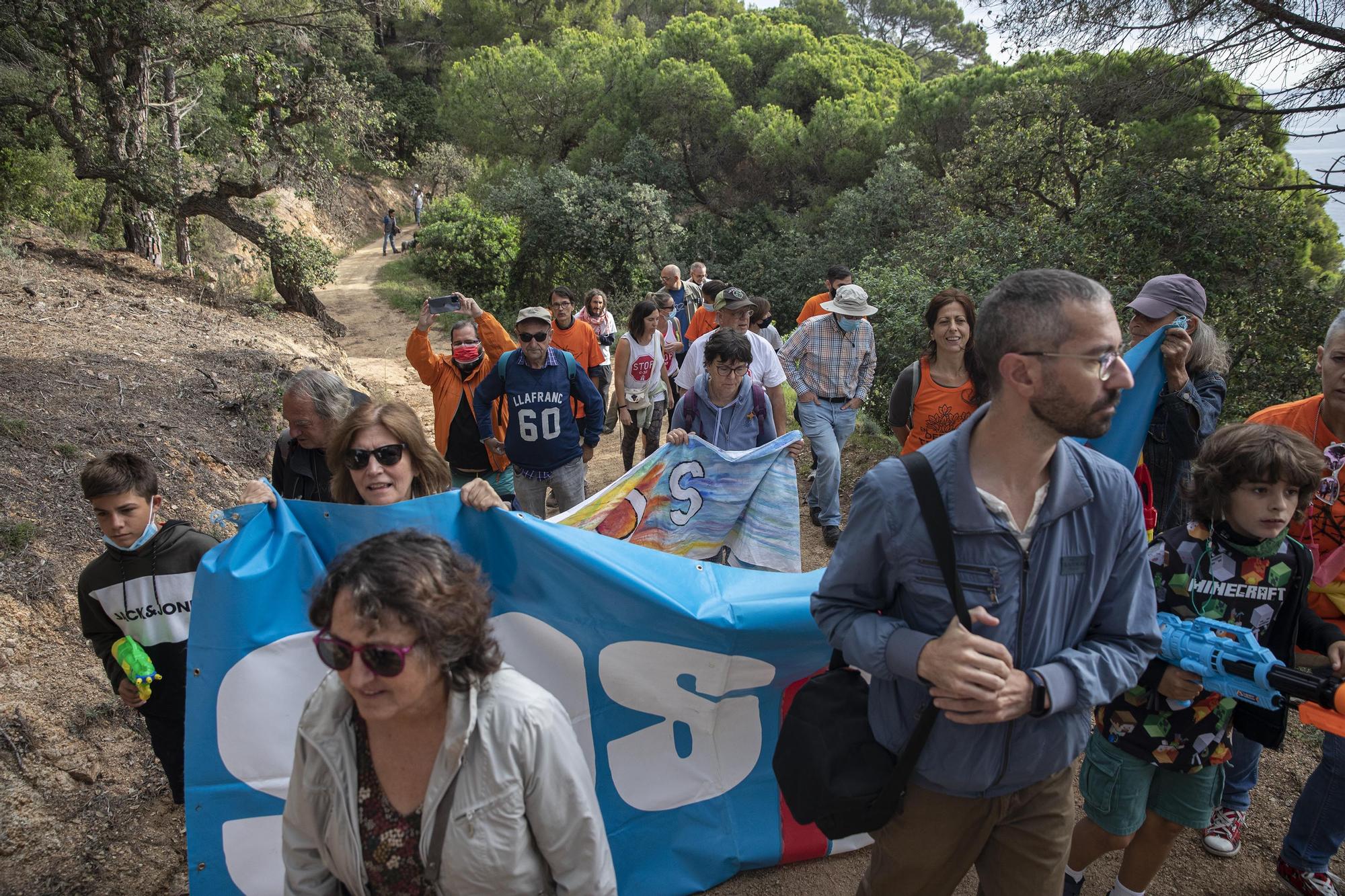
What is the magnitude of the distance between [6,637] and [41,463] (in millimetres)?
1901

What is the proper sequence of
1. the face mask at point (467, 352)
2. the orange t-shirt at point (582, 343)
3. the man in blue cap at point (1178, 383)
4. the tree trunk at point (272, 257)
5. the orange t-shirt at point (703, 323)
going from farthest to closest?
the tree trunk at point (272, 257) → the orange t-shirt at point (703, 323) → the orange t-shirt at point (582, 343) → the face mask at point (467, 352) → the man in blue cap at point (1178, 383)

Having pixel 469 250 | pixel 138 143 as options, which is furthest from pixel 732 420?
pixel 469 250

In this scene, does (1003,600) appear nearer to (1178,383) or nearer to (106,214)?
(1178,383)

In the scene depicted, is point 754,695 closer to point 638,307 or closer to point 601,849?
point 601,849

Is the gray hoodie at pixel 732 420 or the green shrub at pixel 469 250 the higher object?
the green shrub at pixel 469 250

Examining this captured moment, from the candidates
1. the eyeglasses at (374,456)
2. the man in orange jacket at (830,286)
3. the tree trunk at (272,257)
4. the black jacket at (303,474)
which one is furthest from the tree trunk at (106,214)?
the eyeglasses at (374,456)

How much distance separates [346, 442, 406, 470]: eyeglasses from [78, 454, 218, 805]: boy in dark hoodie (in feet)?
2.03

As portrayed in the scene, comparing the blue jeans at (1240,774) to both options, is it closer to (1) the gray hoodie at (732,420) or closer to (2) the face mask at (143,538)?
(1) the gray hoodie at (732,420)

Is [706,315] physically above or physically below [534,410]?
above

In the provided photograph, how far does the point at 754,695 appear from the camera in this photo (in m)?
3.22

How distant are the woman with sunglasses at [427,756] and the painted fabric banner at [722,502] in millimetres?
2586

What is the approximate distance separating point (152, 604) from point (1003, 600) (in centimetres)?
298

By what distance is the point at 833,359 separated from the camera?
21.5ft

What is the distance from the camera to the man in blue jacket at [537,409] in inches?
210
